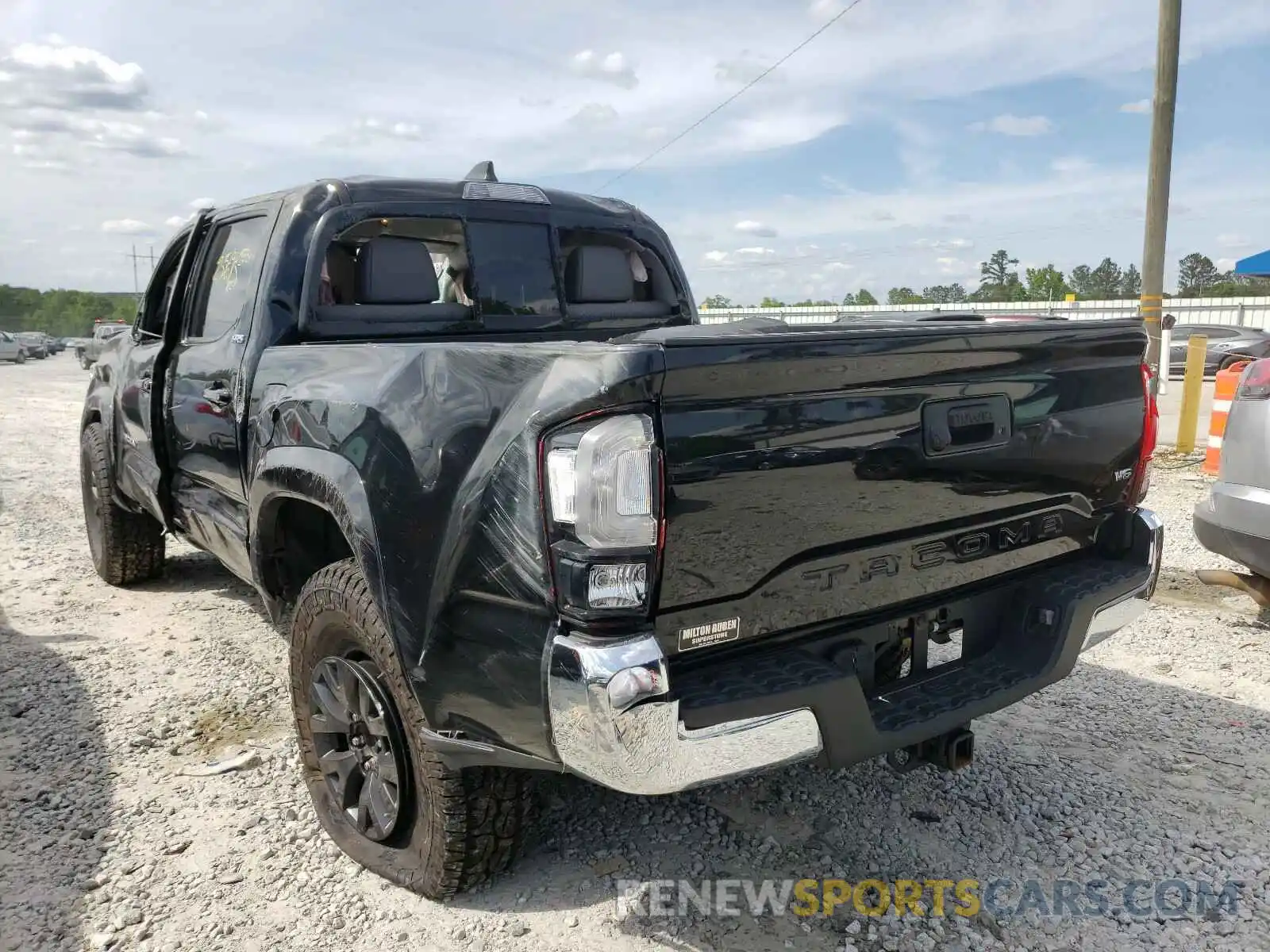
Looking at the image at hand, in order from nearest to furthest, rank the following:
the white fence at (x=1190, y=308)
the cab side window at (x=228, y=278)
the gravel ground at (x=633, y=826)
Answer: the gravel ground at (x=633, y=826) < the cab side window at (x=228, y=278) < the white fence at (x=1190, y=308)

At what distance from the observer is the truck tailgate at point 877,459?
202 cm

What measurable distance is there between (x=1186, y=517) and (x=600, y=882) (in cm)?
585

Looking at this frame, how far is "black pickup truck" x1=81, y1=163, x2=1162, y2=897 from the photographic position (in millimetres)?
1963

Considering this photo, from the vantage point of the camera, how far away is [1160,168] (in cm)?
1012

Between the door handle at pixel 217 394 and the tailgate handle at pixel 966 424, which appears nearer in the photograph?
the tailgate handle at pixel 966 424

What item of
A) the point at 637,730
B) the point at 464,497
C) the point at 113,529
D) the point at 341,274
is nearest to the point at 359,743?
the point at 464,497

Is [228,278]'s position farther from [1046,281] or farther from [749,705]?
[1046,281]

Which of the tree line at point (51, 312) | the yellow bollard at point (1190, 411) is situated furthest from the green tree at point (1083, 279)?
the tree line at point (51, 312)

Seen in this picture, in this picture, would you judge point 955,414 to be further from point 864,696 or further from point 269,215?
point 269,215

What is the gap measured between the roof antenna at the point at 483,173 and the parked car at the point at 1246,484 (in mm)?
3364

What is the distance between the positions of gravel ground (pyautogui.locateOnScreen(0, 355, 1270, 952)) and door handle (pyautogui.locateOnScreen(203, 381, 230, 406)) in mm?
1254

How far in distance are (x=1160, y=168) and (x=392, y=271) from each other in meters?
9.45

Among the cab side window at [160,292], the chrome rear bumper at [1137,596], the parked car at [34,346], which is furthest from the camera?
the parked car at [34,346]

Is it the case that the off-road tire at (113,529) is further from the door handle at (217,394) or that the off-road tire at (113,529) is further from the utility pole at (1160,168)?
the utility pole at (1160,168)
